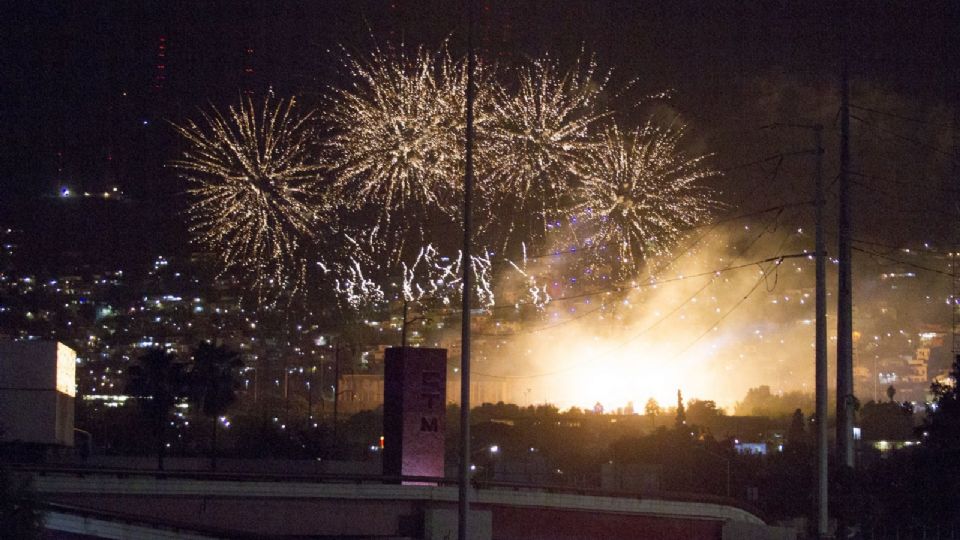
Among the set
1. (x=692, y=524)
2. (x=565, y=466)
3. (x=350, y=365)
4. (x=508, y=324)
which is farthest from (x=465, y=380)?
(x=508, y=324)

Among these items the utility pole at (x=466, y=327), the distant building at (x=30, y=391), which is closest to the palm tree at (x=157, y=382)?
the distant building at (x=30, y=391)

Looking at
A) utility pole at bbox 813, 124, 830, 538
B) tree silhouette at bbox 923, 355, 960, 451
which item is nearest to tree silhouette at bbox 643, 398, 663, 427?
tree silhouette at bbox 923, 355, 960, 451

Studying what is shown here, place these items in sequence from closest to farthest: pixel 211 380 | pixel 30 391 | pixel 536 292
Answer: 1. pixel 30 391
2. pixel 211 380
3. pixel 536 292

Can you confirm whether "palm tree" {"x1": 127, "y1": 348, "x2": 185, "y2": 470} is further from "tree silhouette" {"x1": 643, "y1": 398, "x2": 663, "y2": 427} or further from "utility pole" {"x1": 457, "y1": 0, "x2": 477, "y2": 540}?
"utility pole" {"x1": 457, "y1": 0, "x2": 477, "y2": 540}

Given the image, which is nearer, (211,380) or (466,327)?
(466,327)

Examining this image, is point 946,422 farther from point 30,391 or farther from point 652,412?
point 652,412

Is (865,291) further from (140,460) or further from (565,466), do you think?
(140,460)

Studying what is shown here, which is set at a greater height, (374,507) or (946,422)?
(946,422)

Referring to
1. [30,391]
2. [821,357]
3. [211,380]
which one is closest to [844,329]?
[821,357]
